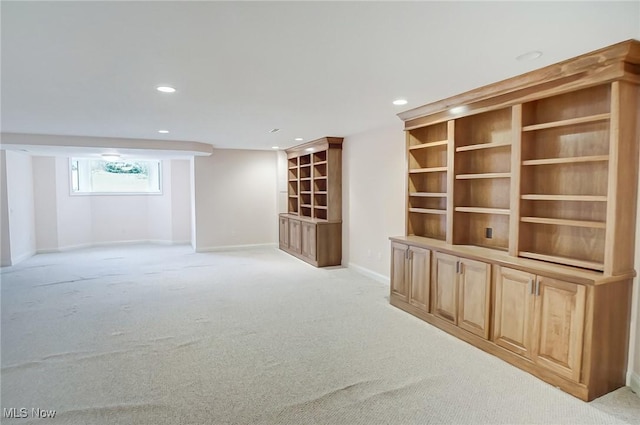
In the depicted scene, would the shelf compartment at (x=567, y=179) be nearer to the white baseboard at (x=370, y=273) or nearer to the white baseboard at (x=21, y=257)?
the white baseboard at (x=370, y=273)

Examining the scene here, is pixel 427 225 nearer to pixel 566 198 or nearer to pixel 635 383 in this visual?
pixel 566 198

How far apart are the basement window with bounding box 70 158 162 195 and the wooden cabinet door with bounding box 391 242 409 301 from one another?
7730 millimetres

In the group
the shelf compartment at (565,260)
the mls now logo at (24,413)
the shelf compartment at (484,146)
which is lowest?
the mls now logo at (24,413)

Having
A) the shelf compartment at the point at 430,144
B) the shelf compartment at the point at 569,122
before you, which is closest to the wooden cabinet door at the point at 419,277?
the shelf compartment at the point at 430,144

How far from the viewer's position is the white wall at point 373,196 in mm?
5270

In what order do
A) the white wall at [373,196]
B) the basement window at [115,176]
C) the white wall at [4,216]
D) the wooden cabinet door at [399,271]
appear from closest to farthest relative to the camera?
1. the wooden cabinet door at [399,271]
2. the white wall at [373,196]
3. the white wall at [4,216]
4. the basement window at [115,176]

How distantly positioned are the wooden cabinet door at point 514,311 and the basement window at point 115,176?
9.16 meters

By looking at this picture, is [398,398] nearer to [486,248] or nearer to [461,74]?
[486,248]

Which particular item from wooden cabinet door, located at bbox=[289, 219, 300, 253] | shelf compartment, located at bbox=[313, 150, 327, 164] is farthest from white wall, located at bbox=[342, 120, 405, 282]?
wooden cabinet door, located at bbox=[289, 219, 300, 253]

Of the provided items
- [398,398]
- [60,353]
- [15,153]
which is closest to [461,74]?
[398,398]

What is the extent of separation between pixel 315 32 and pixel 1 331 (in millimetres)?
4307

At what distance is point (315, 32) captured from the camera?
2141 millimetres

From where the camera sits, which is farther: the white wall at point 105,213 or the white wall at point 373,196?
the white wall at point 105,213

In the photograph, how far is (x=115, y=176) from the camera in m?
9.87
